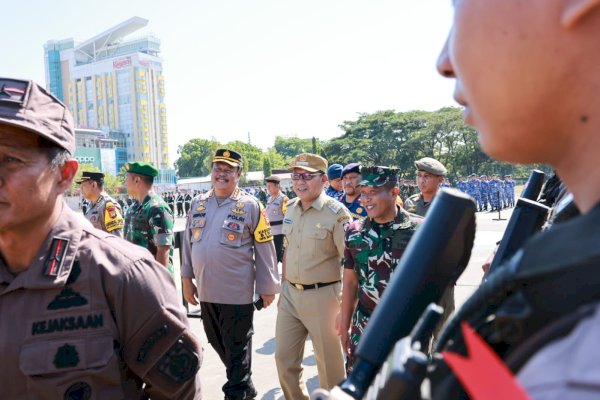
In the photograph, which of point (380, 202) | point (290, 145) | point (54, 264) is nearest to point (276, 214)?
point (380, 202)

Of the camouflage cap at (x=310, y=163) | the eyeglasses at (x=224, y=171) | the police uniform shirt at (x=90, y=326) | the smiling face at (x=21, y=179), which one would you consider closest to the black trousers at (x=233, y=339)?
the eyeglasses at (x=224, y=171)

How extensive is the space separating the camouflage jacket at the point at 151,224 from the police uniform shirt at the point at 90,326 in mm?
3863

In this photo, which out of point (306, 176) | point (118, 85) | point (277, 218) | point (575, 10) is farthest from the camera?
point (118, 85)

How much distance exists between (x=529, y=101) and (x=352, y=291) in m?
3.31

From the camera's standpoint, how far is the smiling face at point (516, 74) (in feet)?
1.88

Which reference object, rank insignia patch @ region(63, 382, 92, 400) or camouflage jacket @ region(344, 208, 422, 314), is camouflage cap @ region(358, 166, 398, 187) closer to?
camouflage jacket @ region(344, 208, 422, 314)

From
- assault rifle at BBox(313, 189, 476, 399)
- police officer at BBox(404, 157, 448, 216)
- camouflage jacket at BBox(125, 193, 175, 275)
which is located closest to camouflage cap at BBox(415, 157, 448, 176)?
police officer at BBox(404, 157, 448, 216)

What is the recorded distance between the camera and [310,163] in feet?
16.2

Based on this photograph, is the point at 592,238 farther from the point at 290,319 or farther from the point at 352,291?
the point at 290,319

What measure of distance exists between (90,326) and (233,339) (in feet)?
9.95

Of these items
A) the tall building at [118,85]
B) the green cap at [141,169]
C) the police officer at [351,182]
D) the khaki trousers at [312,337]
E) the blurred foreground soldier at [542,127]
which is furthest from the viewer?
the tall building at [118,85]

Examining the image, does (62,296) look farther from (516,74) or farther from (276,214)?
(276,214)

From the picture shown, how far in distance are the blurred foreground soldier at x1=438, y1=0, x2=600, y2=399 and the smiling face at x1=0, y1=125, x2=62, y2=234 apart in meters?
1.34

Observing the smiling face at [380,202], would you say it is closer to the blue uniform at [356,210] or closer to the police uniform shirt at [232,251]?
the police uniform shirt at [232,251]
